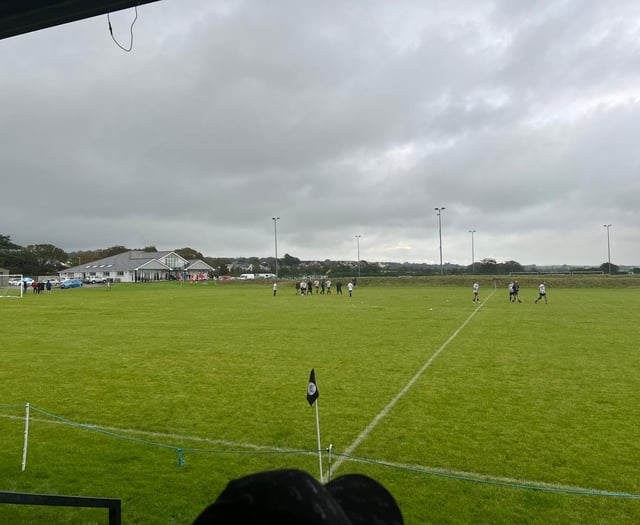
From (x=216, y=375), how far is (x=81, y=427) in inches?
159

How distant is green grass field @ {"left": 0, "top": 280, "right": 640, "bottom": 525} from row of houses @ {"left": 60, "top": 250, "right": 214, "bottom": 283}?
3158 inches

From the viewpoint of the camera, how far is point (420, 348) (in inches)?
595

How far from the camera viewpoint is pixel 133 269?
9238 centimetres

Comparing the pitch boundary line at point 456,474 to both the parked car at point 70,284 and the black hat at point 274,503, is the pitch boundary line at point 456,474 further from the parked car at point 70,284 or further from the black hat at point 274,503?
the parked car at point 70,284

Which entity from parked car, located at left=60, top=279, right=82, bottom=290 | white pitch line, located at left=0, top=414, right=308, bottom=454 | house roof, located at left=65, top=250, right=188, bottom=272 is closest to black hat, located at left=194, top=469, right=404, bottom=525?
white pitch line, located at left=0, top=414, right=308, bottom=454

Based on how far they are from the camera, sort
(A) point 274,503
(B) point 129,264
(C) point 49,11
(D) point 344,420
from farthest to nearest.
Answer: (B) point 129,264, (D) point 344,420, (C) point 49,11, (A) point 274,503

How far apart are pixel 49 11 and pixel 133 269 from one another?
94210 mm

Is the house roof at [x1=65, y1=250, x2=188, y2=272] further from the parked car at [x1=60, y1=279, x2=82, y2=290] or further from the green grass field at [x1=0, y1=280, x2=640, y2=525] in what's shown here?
the green grass field at [x1=0, y1=280, x2=640, y2=525]

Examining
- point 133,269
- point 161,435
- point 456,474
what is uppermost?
point 133,269

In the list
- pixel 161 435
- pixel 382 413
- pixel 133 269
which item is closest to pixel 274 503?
pixel 161 435

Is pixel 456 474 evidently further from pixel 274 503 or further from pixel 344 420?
pixel 274 503

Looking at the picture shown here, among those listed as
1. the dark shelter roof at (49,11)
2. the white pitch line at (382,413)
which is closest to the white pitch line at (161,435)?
the white pitch line at (382,413)

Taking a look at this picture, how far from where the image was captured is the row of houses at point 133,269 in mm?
93312

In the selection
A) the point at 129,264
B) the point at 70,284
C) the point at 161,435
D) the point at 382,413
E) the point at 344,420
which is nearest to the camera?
the point at 161,435
